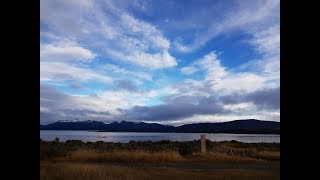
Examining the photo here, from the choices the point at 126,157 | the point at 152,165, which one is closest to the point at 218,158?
the point at 126,157

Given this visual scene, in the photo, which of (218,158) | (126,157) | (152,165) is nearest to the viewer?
(152,165)

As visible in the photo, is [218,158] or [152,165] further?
[218,158]

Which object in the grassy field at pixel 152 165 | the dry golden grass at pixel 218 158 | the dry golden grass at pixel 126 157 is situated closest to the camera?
the grassy field at pixel 152 165

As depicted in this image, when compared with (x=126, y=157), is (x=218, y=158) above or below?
below

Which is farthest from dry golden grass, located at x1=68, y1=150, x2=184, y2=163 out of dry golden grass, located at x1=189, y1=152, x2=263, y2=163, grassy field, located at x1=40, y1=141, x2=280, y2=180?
dry golden grass, located at x1=189, y1=152, x2=263, y2=163

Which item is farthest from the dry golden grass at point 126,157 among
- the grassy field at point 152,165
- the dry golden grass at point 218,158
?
the dry golden grass at point 218,158

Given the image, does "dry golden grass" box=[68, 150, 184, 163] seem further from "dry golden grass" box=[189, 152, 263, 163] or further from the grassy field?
"dry golden grass" box=[189, 152, 263, 163]

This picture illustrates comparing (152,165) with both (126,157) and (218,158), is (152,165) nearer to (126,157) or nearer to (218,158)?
(126,157)

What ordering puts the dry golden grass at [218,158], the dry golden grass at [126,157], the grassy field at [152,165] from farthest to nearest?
the dry golden grass at [218,158] → the dry golden grass at [126,157] → the grassy field at [152,165]

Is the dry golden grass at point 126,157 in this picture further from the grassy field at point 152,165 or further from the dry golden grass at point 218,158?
the dry golden grass at point 218,158
